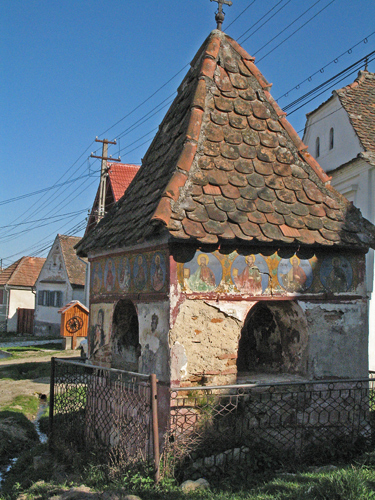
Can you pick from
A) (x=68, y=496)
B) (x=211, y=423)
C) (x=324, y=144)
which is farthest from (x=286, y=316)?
(x=324, y=144)

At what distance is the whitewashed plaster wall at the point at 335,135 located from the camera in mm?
13009

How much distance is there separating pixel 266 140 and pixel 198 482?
395 centimetres

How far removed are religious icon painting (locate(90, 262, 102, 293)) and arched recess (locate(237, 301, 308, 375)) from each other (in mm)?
2191

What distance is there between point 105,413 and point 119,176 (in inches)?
790

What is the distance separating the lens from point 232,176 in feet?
19.2

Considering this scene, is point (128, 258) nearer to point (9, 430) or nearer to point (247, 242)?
point (247, 242)

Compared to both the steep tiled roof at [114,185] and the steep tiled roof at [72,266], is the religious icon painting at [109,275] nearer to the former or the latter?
the steep tiled roof at [114,185]

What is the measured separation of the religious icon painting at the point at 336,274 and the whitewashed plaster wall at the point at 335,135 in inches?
280

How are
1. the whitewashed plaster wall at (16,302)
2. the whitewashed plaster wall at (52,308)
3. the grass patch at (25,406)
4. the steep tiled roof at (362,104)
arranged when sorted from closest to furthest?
1. the grass patch at (25,406)
2. the steep tiled roof at (362,104)
3. the whitewashed plaster wall at (52,308)
4. the whitewashed plaster wall at (16,302)

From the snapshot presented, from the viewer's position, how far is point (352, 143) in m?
12.9

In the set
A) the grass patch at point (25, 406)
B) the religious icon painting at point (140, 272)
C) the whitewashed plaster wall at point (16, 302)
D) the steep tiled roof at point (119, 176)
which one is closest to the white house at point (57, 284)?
the whitewashed plaster wall at point (16, 302)

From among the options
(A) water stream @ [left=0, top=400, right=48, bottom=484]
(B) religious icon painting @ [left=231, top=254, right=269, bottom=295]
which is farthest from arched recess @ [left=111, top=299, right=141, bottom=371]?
(A) water stream @ [left=0, top=400, right=48, bottom=484]

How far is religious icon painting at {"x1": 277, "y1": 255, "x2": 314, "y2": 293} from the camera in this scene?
579 cm

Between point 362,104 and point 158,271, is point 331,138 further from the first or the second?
point 158,271
